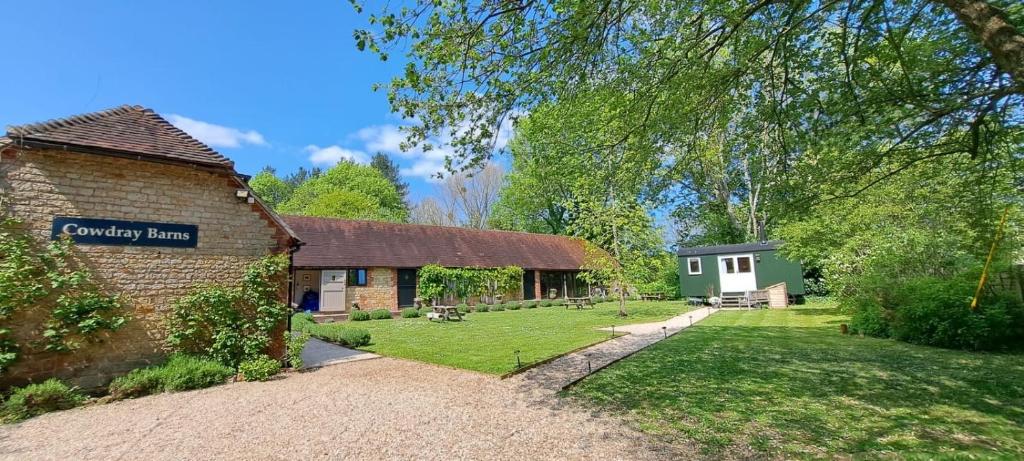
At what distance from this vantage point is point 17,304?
6215mm

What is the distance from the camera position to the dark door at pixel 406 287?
2224cm

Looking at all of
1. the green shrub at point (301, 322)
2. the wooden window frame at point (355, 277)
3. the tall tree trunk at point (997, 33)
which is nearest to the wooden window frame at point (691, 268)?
the wooden window frame at point (355, 277)

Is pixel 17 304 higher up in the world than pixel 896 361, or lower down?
higher up

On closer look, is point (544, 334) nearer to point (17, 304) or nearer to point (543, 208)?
point (17, 304)

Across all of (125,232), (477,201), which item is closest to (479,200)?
(477,201)

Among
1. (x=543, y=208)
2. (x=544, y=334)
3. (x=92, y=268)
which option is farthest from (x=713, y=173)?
(x=92, y=268)

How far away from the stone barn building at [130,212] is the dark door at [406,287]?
45.5 feet

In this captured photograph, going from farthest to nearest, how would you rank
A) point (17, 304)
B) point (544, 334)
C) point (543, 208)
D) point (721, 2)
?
point (543, 208)
point (544, 334)
point (17, 304)
point (721, 2)

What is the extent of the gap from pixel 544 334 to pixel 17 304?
34.2 ft

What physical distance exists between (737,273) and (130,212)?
968 inches

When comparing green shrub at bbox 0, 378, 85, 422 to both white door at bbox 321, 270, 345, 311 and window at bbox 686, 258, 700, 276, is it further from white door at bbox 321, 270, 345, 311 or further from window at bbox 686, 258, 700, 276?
window at bbox 686, 258, 700, 276

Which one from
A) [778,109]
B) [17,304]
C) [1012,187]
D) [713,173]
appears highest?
[713,173]

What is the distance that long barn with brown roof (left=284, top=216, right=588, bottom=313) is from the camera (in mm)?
20344

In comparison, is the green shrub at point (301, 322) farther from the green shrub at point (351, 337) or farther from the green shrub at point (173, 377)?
the green shrub at point (173, 377)
